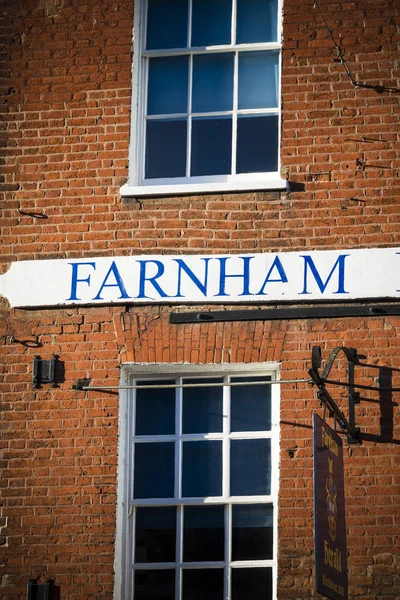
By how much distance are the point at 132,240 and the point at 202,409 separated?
60.2 inches

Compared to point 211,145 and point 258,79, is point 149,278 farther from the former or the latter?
point 258,79

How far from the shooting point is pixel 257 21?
1112cm

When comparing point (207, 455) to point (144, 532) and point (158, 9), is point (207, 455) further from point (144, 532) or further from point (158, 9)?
point (158, 9)

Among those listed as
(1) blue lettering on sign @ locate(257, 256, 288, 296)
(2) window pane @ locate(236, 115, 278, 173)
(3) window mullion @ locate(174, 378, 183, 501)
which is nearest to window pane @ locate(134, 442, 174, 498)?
(3) window mullion @ locate(174, 378, 183, 501)

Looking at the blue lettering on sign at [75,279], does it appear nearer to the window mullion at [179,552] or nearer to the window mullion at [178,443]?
the window mullion at [178,443]

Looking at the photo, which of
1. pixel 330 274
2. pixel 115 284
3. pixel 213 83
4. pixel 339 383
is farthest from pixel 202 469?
pixel 213 83

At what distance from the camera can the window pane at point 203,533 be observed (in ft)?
32.6

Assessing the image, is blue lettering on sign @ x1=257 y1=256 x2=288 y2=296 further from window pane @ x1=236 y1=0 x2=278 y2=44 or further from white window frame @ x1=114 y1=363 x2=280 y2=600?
window pane @ x1=236 y1=0 x2=278 y2=44

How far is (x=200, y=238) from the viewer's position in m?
10.5

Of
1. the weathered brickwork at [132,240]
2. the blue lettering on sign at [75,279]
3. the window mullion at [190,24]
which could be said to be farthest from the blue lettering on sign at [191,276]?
the window mullion at [190,24]

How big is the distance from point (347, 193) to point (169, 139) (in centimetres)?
169

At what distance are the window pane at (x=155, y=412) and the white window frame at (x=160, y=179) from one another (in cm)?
164

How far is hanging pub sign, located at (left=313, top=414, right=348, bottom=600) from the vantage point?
8.39m

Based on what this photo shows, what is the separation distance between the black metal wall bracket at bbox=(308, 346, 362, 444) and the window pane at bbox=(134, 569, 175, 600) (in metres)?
1.80
